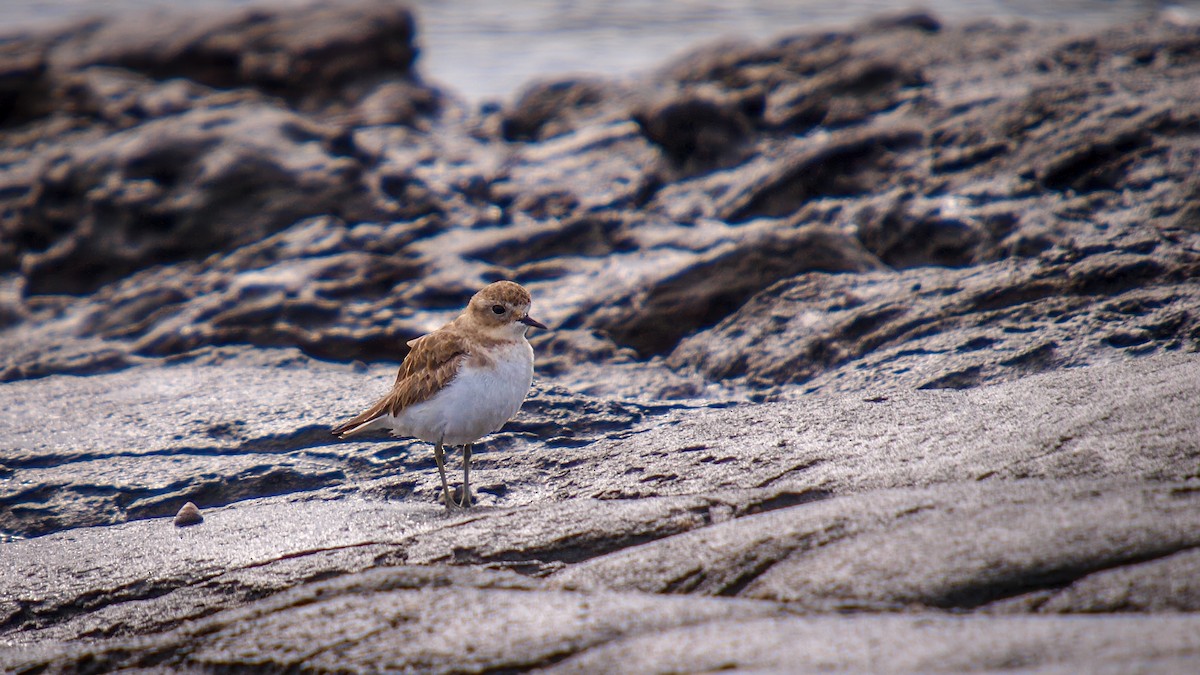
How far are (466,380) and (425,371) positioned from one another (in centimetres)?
37

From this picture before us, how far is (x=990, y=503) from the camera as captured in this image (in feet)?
14.5

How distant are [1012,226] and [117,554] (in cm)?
824

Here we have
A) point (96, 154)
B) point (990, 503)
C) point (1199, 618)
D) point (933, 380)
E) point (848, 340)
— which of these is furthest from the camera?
point (96, 154)

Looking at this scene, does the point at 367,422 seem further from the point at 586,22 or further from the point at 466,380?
the point at 586,22

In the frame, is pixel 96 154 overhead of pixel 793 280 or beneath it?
overhead

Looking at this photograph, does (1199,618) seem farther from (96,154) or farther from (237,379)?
(96,154)

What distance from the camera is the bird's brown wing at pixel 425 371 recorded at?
6.27m

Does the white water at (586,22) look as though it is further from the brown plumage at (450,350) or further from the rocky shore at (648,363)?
the brown plumage at (450,350)

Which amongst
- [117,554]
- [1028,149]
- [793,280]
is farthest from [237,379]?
[1028,149]

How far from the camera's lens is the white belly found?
20.3 ft

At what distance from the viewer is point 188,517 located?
6.25 metres

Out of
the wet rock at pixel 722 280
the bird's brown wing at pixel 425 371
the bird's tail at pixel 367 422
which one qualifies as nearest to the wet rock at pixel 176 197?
the wet rock at pixel 722 280

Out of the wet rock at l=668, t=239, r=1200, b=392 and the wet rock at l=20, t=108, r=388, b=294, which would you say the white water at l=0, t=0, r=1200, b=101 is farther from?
the wet rock at l=668, t=239, r=1200, b=392

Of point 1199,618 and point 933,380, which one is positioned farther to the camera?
point 933,380
